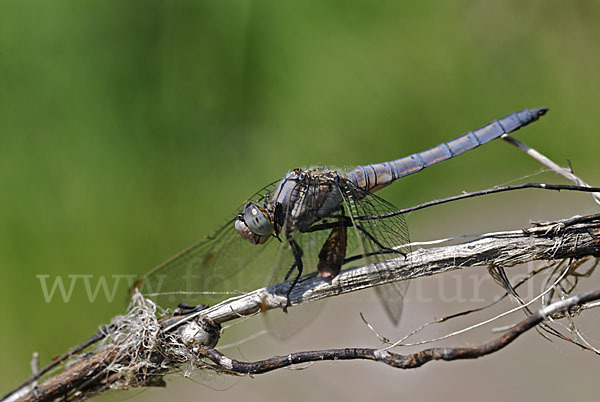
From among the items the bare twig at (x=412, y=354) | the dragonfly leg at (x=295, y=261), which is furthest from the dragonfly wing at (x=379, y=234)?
the bare twig at (x=412, y=354)

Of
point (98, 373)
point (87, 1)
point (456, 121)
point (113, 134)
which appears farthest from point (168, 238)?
point (456, 121)

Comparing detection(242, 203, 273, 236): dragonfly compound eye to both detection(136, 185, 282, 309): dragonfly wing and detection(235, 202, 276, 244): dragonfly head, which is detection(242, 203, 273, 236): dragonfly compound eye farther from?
detection(136, 185, 282, 309): dragonfly wing

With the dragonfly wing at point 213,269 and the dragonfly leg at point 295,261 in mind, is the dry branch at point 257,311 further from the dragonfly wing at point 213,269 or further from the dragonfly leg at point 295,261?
the dragonfly wing at point 213,269

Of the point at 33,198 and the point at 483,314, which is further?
the point at 33,198

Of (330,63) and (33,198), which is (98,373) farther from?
(330,63)

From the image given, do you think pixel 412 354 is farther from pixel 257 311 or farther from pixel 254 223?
pixel 254 223
